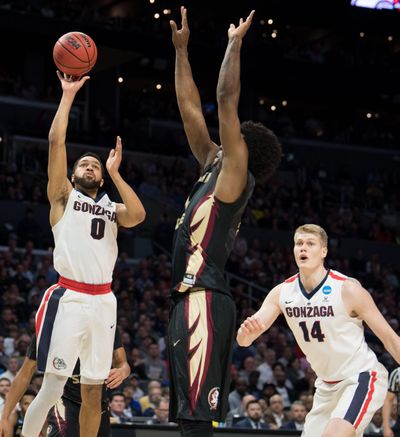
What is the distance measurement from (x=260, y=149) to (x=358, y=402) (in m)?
2.25

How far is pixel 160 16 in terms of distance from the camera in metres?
30.8

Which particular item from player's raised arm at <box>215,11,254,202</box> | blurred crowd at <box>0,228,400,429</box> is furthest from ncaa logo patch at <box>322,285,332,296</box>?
blurred crowd at <box>0,228,400,429</box>

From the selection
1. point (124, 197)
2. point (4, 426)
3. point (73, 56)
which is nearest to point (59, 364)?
point (4, 426)

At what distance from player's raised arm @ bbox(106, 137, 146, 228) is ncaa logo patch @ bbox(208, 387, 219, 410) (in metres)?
2.37

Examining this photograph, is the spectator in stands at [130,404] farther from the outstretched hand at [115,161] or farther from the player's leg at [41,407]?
the outstretched hand at [115,161]

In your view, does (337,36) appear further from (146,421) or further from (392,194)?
(146,421)

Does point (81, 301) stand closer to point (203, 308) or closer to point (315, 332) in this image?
point (315, 332)

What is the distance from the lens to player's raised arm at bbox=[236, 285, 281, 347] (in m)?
6.95

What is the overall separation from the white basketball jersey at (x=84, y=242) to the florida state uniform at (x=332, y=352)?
1.53 meters

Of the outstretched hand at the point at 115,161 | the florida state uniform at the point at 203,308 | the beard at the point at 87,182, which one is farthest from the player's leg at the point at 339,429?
the beard at the point at 87,182

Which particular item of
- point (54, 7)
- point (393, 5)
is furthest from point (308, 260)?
point (393, 5)

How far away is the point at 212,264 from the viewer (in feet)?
19.6

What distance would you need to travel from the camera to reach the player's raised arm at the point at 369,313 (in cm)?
720

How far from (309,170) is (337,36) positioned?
24.9 feet
